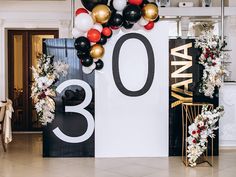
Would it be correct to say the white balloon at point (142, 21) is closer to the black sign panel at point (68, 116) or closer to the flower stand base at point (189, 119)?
the black sign panel at point (68, 116)

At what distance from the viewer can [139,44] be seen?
276 inches

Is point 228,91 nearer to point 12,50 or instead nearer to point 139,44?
point 139,44

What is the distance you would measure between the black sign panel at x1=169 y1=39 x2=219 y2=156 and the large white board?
11cm

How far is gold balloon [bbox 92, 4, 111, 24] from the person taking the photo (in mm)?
6145

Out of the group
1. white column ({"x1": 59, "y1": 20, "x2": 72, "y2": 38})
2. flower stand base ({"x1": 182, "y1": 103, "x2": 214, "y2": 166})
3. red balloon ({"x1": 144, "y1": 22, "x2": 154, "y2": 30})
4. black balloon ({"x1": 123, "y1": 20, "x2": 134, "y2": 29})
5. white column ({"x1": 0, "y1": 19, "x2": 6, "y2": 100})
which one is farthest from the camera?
white column ({"x1": 59, "y1": 20, "x2": 72, "y2": 38})

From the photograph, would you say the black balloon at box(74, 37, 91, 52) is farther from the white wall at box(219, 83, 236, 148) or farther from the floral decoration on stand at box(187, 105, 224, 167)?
the white wall at box(219, 83, 236, 148)

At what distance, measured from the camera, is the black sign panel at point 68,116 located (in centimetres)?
703

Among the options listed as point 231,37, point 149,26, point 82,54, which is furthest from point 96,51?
point 231,37

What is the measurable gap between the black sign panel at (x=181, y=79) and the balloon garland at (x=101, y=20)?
0.84 metres

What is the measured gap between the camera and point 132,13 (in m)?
6.18

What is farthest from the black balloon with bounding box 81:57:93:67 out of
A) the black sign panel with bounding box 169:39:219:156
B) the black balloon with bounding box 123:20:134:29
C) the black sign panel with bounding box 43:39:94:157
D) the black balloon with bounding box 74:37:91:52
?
the black sign panel with bounding box 169:39:219:156

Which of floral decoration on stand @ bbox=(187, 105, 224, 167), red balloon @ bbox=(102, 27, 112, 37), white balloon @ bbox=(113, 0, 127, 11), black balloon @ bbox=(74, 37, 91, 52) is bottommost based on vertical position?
floral decoration on stand @ bbox=(187, 105, 224, 167)

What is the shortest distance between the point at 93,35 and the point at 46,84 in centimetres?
126

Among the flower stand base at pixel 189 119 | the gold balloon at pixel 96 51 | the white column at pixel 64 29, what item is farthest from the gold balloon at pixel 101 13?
the white column at pixel 64 29
